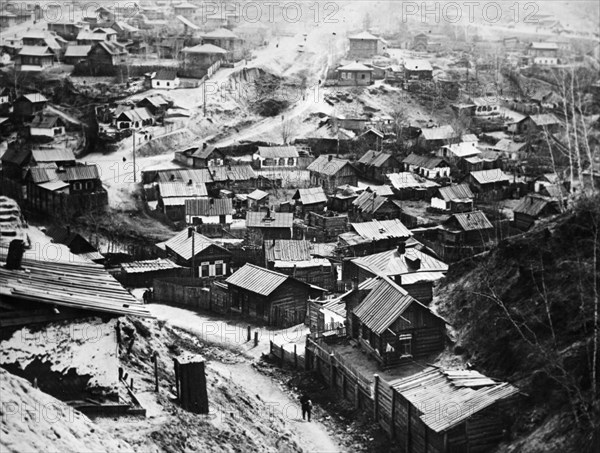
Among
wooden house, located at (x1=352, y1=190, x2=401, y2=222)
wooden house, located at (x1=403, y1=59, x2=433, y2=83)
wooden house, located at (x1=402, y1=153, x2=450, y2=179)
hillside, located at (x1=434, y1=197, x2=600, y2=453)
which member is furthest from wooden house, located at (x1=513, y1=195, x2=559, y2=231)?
wooden house, located at (x1=403, y1=59, x2=433, y2=83)

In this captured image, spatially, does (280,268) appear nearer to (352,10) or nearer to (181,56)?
(181,56)

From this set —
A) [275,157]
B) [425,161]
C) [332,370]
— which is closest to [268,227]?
[275,157]

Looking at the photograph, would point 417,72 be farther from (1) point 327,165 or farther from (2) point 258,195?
(2) point 258,195

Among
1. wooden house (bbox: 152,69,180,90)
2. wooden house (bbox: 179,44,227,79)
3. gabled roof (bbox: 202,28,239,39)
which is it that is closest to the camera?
wooden house (bbox: 152,69,180,90)

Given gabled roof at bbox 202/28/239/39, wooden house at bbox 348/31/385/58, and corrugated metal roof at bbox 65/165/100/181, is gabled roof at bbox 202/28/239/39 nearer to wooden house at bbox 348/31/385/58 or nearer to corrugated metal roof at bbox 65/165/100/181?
wooden house at bbox 348/31/385/58

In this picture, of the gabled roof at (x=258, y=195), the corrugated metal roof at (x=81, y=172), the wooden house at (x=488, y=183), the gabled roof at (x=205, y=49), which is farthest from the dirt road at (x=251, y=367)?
the gabled roof at (x=205, y=49)
